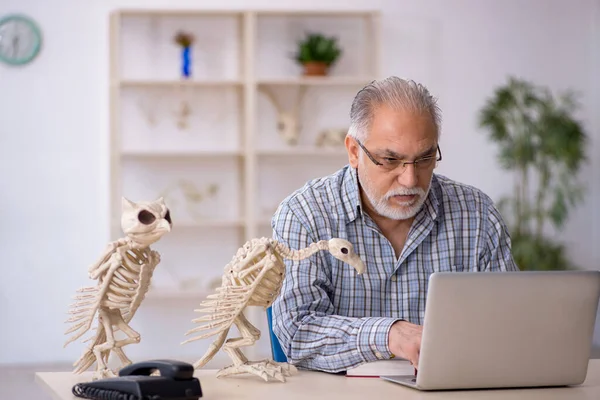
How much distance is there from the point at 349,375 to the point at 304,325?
8.1 inches

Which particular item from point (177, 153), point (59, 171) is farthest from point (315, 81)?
point (59, 171)

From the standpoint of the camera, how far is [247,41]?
5523mm

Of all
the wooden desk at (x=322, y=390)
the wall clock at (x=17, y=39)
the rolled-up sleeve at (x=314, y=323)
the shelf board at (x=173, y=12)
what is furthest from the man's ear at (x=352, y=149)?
the wall clock at (x=17, y=39)

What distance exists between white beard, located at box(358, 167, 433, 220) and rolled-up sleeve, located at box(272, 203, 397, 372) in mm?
191

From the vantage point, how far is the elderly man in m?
2.22

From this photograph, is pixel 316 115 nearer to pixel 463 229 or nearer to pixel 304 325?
pixel 463 229

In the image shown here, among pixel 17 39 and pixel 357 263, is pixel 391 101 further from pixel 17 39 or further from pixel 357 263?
pixel 17 39

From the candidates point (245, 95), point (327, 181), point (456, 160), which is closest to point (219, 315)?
point (327, 181)

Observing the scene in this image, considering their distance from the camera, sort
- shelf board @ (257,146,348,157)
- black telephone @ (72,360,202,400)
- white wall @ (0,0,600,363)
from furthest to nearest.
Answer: white wall @ (0,0,600,363), shelf board @ (257,146,348,157), black telephone @ (72,360,202,400)

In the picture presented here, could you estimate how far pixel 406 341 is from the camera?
1865mm

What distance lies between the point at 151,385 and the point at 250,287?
0.33 m

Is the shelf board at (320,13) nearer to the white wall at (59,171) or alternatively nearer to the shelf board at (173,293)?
the white wall at (59,171)

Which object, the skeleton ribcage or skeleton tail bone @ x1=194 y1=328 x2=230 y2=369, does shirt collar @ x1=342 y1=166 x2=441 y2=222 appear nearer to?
skeleton tail bone @ x1=194 y1=328 x2=230 y2=369

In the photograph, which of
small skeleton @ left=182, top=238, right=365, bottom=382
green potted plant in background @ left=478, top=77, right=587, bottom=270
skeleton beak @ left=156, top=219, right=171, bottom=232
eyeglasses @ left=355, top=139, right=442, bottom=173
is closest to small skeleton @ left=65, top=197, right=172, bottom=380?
skeleton beak @ left=156, top=219, right=171, bottom=232
